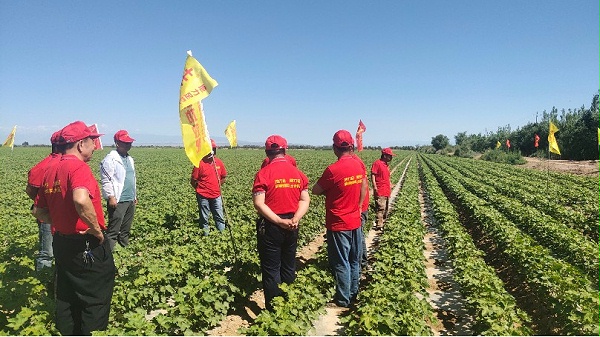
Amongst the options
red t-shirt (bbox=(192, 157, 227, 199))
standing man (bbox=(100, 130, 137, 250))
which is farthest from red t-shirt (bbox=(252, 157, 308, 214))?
red t-shirt (bbox=(192, 157, 227, 199))

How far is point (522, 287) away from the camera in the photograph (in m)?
5.98

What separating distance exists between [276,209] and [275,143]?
2.69 ft

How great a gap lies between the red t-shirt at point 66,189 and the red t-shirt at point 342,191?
275 cm

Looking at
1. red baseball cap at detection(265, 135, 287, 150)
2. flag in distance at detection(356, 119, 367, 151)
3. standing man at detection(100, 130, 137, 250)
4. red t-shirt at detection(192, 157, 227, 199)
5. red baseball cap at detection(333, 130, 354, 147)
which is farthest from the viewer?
flag in distance at detection(356, 119, 367, 151)

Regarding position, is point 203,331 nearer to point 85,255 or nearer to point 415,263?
point 85,255

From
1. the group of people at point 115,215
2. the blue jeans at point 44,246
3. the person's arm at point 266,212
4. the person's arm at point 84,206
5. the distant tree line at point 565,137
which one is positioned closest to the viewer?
the person's arm at point 84,206

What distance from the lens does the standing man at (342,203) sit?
4.75 m

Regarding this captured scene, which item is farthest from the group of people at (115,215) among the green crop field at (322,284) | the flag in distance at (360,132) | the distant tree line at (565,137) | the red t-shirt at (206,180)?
the distant tree line at (565,137)

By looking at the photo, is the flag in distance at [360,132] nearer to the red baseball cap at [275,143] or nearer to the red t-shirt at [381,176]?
the red t-shirt at [381,176]

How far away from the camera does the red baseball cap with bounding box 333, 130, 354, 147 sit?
15.7 ft

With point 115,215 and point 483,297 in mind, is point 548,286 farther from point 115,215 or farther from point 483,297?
point 115,215

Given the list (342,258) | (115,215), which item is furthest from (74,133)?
(342,258)

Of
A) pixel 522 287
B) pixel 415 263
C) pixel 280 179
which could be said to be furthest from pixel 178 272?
pixel 522 287

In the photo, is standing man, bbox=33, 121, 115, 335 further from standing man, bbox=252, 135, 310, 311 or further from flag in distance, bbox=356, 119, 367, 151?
flag in distance, bbox=356, 119, 367, 151
